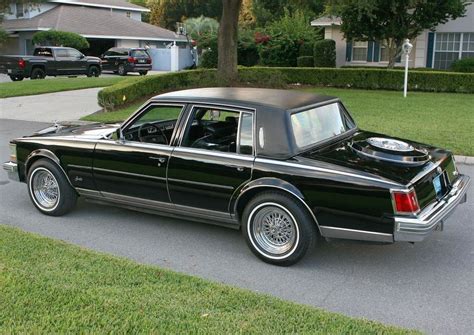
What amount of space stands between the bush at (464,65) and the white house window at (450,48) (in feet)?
5.24

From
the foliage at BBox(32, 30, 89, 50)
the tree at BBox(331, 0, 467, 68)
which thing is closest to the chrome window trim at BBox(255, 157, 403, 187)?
the tree at BBox(331, 0, 467, 68)

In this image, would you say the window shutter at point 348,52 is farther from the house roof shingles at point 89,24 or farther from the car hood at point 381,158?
the car hood at point 381,158

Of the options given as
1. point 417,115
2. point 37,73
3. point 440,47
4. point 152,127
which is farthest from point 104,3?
point 152,127

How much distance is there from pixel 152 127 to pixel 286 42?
84.2ft

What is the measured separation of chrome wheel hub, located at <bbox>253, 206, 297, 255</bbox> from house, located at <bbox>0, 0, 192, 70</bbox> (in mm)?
38941

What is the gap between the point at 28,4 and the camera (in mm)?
40031

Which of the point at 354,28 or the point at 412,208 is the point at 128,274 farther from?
the point at 354,28

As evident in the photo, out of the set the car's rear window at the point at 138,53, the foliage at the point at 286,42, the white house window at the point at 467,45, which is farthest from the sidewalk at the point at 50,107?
the white house window at the point at 467,45

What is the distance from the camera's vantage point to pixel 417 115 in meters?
13.1

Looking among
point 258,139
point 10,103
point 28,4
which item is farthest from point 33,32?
point 258,139

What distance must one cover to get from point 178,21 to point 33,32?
29221mm

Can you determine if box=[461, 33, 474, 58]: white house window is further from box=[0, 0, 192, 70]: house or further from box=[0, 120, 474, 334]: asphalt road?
box=[0, 0, 192, 70]: house

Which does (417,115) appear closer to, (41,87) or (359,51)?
(41,87)

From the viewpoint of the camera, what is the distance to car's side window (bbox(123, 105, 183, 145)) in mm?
5573
